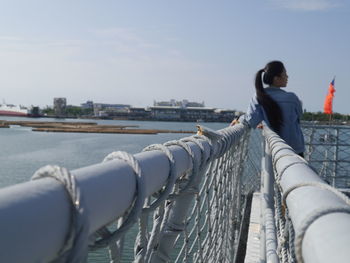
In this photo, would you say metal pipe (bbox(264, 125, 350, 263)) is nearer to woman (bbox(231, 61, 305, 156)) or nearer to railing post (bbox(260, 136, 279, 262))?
railing post (bbox(260, 136, 279, 262))

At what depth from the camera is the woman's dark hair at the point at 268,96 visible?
8.24 feet

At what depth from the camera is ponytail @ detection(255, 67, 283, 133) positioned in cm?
251

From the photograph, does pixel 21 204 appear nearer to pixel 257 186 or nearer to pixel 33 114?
pixel 257 186

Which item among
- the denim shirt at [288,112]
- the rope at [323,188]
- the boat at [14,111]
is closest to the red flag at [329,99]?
the denim shirt at [288,112]

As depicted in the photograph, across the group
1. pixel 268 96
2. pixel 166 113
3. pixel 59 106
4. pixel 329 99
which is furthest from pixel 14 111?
pixel 268 96

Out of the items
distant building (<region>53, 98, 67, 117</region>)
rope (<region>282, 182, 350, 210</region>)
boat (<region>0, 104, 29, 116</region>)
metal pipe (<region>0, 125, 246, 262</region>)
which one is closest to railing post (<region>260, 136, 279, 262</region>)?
rope (<region>282, 182, 350, 210</region>)

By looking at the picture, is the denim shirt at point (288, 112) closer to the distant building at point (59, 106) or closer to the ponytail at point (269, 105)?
the ponytail at point (269, 105)

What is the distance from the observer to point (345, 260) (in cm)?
34

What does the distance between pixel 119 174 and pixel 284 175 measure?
347mm

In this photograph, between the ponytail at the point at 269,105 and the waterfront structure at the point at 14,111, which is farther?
the waterfront structure at the point at 14,111

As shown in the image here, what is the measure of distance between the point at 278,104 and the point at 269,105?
6cm

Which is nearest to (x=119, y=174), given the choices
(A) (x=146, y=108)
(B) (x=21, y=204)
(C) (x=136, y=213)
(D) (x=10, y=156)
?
(C) (x=136, y=213)

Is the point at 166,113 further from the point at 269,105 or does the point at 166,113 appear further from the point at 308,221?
the point at 308,221

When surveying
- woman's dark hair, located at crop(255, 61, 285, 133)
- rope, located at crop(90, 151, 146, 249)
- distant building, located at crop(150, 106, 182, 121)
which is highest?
woman's dark hair, located at crop(255, 61, 285, 133)
